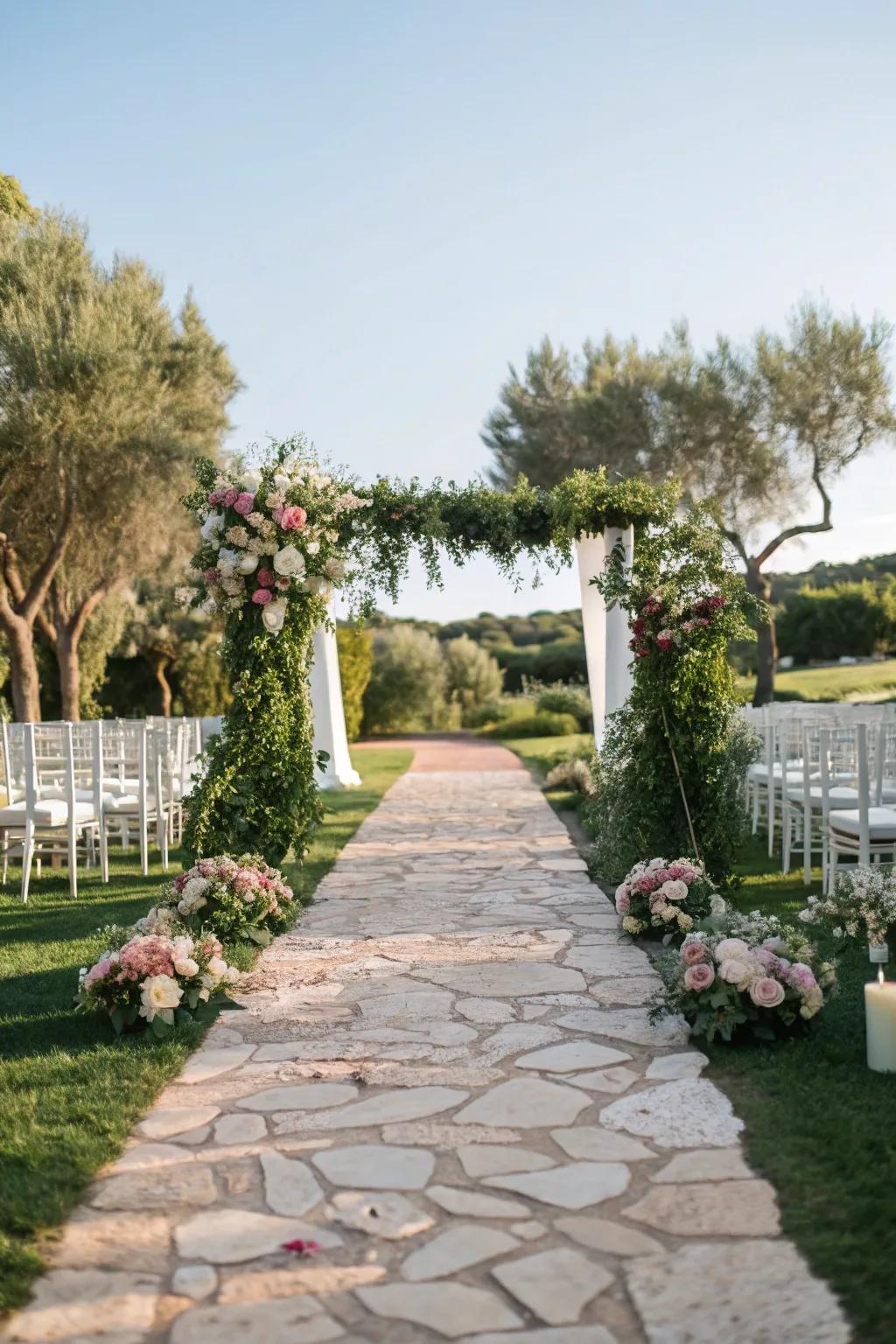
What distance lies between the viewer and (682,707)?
639 centimetres

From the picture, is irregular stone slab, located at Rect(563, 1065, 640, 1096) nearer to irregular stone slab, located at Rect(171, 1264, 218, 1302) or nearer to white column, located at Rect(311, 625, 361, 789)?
irregular stone slab, located at Rect(171, 1264, 218, 1302)

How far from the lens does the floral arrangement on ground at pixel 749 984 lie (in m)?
3.92

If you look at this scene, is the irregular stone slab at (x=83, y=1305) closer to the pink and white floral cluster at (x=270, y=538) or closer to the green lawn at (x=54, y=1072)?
→ the green lawn at (x=54, y=1072)

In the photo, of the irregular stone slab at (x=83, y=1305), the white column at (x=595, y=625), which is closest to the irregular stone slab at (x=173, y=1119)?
the irregular stone slab at (x=83, y=1305)

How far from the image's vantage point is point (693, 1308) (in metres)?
2.26

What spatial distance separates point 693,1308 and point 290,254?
11.9 m

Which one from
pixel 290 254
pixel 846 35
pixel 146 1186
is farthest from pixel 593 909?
pixel 290 254

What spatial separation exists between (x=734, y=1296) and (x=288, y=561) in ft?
15.4

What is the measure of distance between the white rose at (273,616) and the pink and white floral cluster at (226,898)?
134cm

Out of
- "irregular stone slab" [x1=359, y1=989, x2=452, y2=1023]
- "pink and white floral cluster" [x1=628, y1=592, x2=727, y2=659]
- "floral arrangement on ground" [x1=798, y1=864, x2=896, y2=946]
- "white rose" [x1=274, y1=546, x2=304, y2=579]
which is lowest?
"irregular stone slab" [x1=359, y1=989, x2=452, y2=1023]

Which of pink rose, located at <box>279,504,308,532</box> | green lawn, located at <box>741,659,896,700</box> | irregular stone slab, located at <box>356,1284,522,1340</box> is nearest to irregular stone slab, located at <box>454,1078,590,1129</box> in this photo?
irregular stone slab, located at <box>356,1284,522,1340</box>

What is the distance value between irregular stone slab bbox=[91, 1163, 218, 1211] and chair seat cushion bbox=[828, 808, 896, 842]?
171 inches

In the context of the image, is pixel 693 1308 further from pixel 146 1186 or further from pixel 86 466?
pixel 86 466

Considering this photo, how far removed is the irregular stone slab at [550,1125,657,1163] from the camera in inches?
120
